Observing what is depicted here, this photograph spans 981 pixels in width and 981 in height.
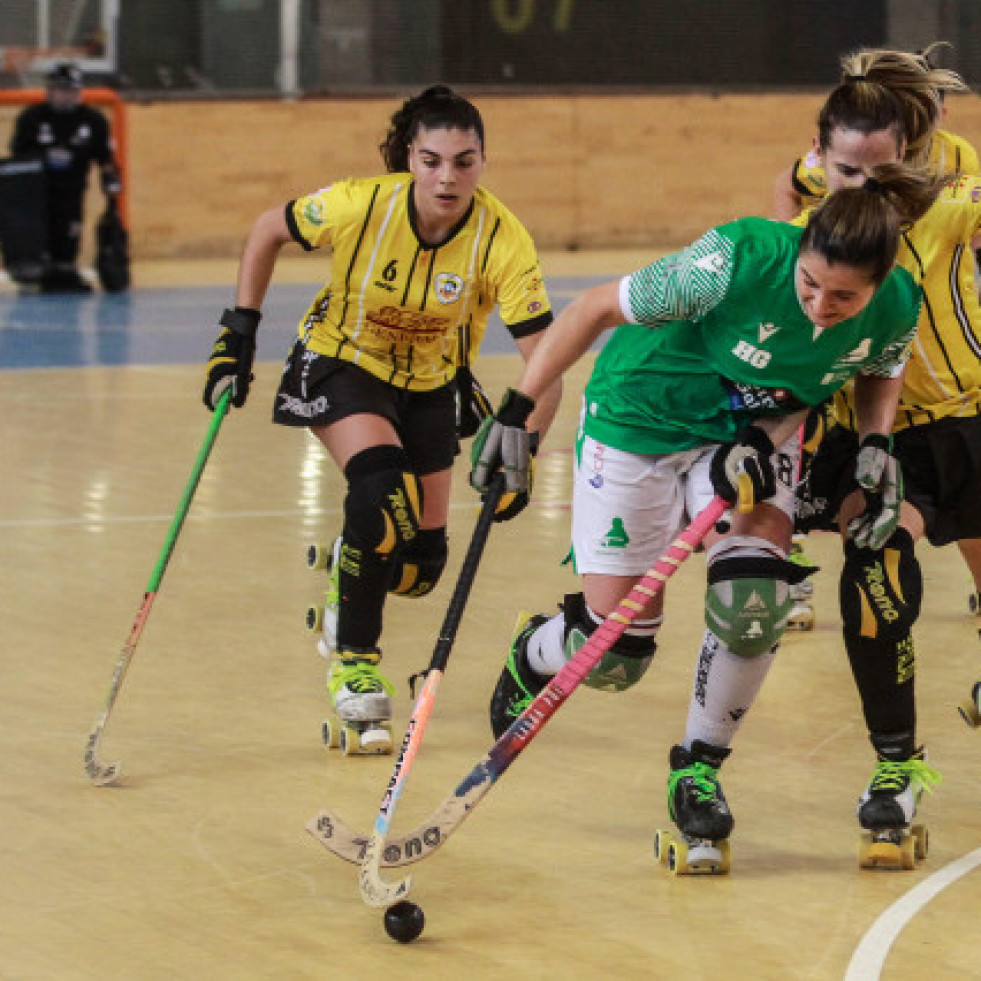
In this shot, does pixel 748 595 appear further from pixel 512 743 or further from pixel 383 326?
pixel 383 326

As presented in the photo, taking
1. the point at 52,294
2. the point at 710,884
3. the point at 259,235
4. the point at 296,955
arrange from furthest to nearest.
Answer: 1. the point at 52,294
2. the point at 259,235
3. the point at 710,884
4. the point at 296,955

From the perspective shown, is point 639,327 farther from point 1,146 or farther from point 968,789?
point 1,146

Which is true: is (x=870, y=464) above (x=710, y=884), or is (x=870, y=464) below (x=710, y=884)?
above

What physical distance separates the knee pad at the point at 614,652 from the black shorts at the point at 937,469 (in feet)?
1.50

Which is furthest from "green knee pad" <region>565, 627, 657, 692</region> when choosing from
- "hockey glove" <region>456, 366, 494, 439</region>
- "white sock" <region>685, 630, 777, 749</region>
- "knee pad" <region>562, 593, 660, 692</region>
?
"hockey glove" <region>456, 366, 494, 439</region>

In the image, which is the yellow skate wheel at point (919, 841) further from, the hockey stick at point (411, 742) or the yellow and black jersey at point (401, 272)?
the yellow and black jersey at point (401, 272)

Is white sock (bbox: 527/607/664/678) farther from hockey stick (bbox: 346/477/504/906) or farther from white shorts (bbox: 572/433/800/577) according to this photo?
hockey stick (bbox: 346/477/504/906)

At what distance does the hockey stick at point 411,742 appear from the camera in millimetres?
4434

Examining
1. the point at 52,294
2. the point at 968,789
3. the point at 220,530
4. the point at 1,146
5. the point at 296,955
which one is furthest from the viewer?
the point at 1,146

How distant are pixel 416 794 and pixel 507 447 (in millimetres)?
1048

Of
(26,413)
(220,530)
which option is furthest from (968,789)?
(26,413)

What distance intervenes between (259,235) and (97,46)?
1400 cm

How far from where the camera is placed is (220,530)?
343 inches

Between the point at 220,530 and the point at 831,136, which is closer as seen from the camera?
the point at 831,136
